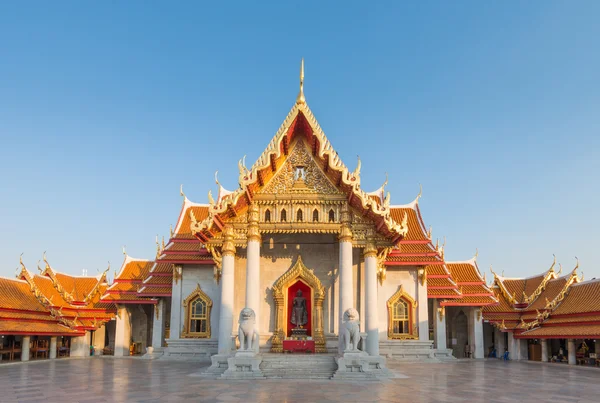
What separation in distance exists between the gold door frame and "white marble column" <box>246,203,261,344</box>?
5.27ft

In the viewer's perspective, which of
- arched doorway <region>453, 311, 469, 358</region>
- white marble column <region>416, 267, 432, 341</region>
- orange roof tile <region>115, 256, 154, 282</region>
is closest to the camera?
white marble column <region>416, 267, 432, 341</region>

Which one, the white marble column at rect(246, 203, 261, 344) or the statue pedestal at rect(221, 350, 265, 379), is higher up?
the white marble column at rect(246, 203, 261, 344)

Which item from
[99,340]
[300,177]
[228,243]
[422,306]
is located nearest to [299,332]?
[228,243]

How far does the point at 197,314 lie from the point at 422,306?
379 inches

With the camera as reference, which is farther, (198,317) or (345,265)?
(198,317)

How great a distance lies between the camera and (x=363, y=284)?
17969 millimetres

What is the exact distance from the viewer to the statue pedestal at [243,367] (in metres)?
13.8

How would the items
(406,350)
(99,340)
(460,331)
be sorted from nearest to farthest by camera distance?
(406,350) → (99,340) → (460,331)

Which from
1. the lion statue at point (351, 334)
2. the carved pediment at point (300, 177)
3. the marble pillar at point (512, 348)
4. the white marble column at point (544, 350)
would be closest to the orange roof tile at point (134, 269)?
the carved pediment at point (300, 177)

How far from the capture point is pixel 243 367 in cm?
1404

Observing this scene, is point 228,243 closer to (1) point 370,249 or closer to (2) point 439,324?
(1) point 370,249

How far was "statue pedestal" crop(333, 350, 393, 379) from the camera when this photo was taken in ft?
45.5

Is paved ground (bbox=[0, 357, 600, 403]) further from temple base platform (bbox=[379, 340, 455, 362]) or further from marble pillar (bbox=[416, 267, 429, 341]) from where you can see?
marble pillar (bbox=[416, 267, 429, 341])

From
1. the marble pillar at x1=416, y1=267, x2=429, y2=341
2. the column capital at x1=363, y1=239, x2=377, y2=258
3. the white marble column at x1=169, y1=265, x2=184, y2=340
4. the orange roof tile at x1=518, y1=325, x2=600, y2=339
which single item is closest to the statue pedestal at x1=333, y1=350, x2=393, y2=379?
the column capital at x1=363, y1=239, x2=377, y2=258
